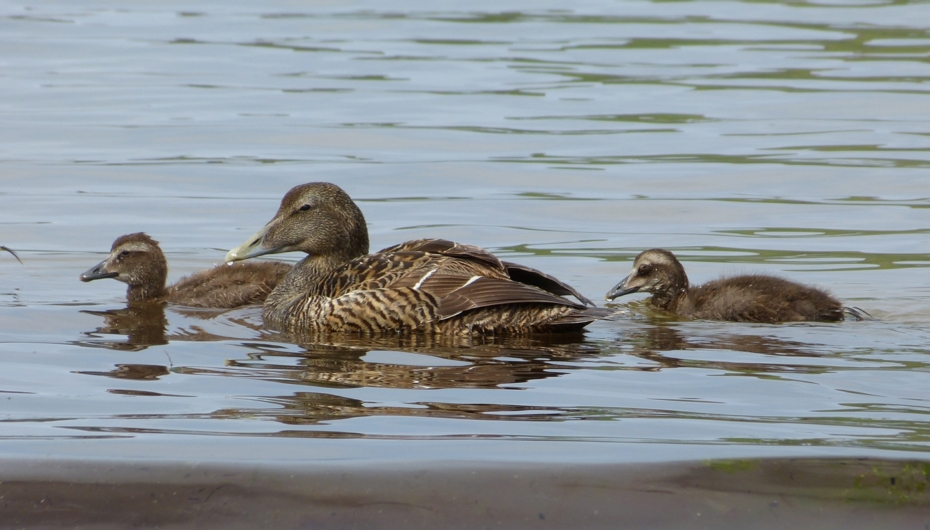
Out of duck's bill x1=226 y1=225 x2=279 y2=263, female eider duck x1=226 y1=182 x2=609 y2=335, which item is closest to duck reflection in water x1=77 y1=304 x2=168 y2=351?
duck's bill x1=226 y1=225 x2=279 y2=263

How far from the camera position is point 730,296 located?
9227 millimetres

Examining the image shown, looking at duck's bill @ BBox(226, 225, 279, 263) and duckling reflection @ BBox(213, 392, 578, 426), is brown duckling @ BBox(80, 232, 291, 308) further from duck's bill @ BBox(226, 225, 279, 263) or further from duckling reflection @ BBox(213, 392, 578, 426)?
duckling reflection @ BBox(213, 392, 578, 426)

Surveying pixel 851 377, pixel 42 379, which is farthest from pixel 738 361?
Answer: pixel 42 379

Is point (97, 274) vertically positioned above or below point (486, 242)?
below

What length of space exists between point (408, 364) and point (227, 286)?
113 inches

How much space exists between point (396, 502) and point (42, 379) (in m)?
2.80

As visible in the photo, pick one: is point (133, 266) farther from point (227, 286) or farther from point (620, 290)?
point (620, 290)

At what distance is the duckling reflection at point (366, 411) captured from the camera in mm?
6023

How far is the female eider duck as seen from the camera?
8.48 m

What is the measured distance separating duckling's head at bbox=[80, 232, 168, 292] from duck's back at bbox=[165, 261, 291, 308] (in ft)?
0.53

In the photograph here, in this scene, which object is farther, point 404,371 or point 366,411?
point 404,371

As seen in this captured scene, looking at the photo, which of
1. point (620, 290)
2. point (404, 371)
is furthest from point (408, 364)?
point (620, 290)

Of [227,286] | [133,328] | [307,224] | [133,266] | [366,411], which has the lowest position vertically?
[366,411]

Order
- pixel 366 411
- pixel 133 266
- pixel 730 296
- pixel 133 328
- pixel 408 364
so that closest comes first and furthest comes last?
pixel 366 411 → pixel 408 364 → pixel 133 328 → pixel 730 296 → pixel 133 266
